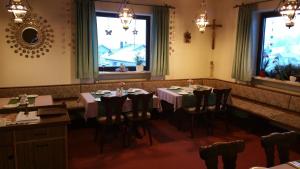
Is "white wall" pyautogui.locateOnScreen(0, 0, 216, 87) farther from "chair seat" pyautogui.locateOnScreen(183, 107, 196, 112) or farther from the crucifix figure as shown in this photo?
"chair seat" pyautogui.locateOnScreen(183, 107, 196, 112)

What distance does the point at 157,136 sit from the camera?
4406 millimetres

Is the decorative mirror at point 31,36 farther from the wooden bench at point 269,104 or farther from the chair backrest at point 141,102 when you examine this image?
the wooden bench at point 269,104

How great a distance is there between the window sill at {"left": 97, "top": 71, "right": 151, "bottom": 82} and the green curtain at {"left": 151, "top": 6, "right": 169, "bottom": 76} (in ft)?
0.68

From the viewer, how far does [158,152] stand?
375 cm

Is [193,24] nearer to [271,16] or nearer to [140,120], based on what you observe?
[271,16]

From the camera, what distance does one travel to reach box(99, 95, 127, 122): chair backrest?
362 centimetres

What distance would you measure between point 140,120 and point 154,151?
53cm

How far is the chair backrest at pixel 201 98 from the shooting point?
423cm

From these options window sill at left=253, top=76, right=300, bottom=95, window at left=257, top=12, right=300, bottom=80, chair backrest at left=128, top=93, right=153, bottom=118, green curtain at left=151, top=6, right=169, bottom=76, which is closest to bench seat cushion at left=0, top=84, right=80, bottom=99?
chair backrest at left=128, top=93, right=153, bottom=118

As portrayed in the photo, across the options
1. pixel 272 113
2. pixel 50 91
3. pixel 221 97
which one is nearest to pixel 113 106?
pixel 50 91

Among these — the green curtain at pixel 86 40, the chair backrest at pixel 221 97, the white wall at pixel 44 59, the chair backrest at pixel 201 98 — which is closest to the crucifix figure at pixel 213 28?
the chair backrest at pixel 221 97

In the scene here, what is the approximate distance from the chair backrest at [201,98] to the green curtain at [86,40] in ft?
6.87

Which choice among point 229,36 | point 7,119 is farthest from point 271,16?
point 7,119

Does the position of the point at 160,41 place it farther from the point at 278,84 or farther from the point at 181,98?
the point at 278,84
